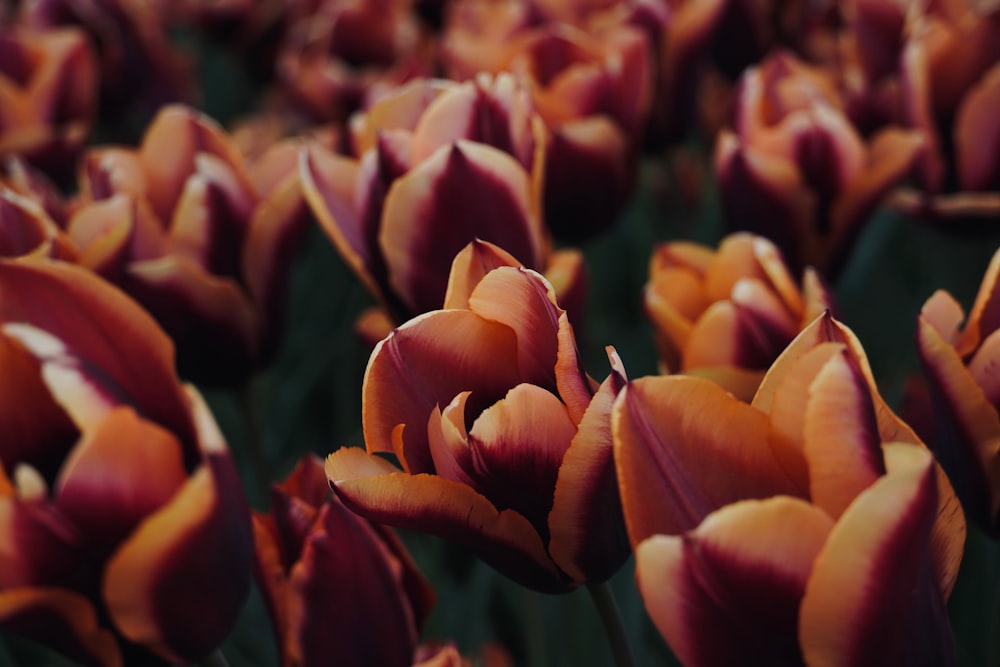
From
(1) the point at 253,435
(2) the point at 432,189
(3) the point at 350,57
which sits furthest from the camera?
(3) the point at 350,57

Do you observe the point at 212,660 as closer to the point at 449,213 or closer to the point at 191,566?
the point at 191,566

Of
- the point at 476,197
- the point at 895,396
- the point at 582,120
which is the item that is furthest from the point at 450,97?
the point at 895,396

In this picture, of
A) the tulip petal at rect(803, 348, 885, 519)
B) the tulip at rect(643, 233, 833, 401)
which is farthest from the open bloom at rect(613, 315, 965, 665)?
the tulip at rect(643, 233, 833, 401)

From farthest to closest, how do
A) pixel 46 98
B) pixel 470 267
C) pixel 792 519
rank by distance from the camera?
pixel 46 98 < pixel 470 267 < pixel 792 519

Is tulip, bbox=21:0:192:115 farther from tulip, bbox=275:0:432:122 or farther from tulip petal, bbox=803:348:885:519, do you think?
tulip petal, bbox=803:348:885:519

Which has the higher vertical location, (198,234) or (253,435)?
(198,234)

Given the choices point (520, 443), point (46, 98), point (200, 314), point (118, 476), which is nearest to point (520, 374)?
point (520, 443)

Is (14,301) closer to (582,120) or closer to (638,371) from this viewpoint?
(582,120)
